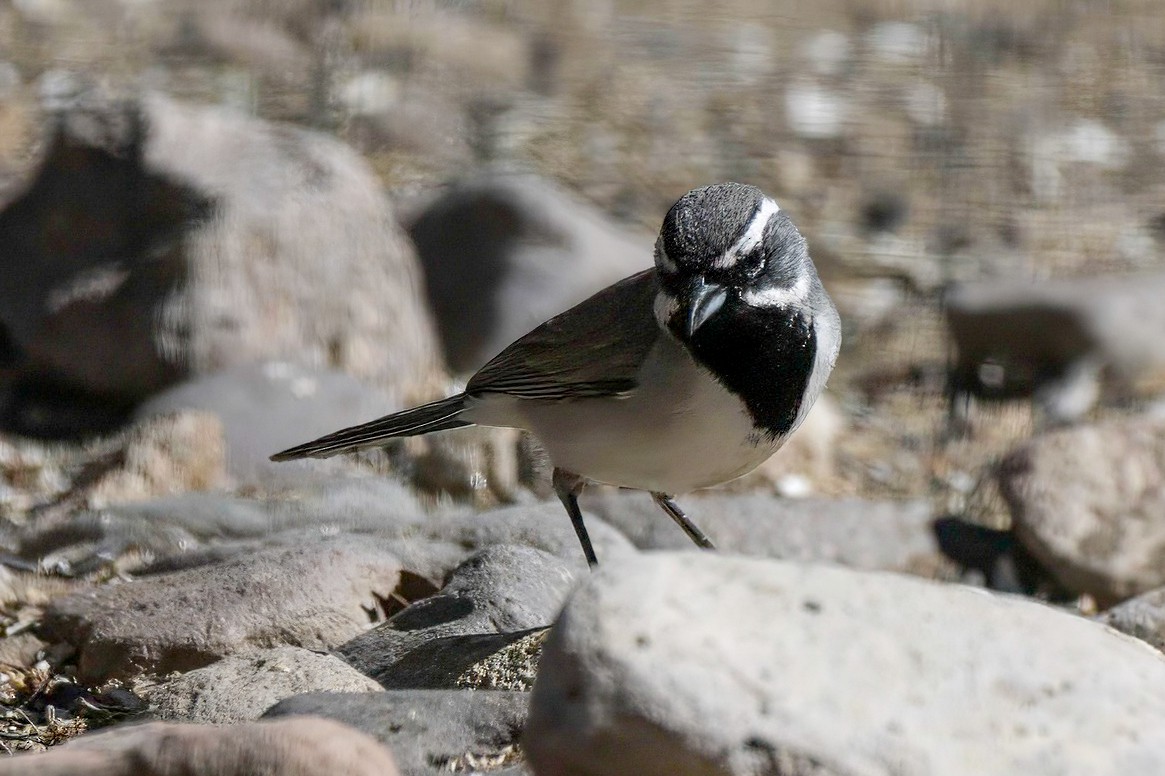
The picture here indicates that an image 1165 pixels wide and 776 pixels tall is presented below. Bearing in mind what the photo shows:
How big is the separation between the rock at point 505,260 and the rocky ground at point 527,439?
0.03 meters

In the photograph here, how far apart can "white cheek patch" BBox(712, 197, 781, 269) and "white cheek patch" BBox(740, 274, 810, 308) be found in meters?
0.14

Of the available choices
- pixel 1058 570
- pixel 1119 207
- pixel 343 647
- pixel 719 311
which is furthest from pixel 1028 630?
pixel 1119 207

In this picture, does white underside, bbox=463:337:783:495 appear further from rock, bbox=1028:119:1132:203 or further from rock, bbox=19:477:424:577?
rock, bbox=1028:119:1132:203

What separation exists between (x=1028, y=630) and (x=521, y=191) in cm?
625

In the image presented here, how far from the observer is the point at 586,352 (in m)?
4.98

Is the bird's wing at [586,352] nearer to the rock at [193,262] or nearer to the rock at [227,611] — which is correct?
the rock at [227,611]

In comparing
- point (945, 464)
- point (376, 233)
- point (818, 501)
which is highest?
point (376, 233)

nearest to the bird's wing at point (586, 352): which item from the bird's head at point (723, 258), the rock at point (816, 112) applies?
the bird's head at point (723, 258)

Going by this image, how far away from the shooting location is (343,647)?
186 inches

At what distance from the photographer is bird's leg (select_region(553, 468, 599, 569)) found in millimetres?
5176

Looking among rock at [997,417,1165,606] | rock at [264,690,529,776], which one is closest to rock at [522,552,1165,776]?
rock at [264,690,529,776]

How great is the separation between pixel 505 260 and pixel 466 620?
4.32m

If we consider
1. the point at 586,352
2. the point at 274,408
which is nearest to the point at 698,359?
the point at 586,352

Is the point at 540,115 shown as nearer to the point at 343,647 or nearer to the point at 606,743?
the point at 343,647
